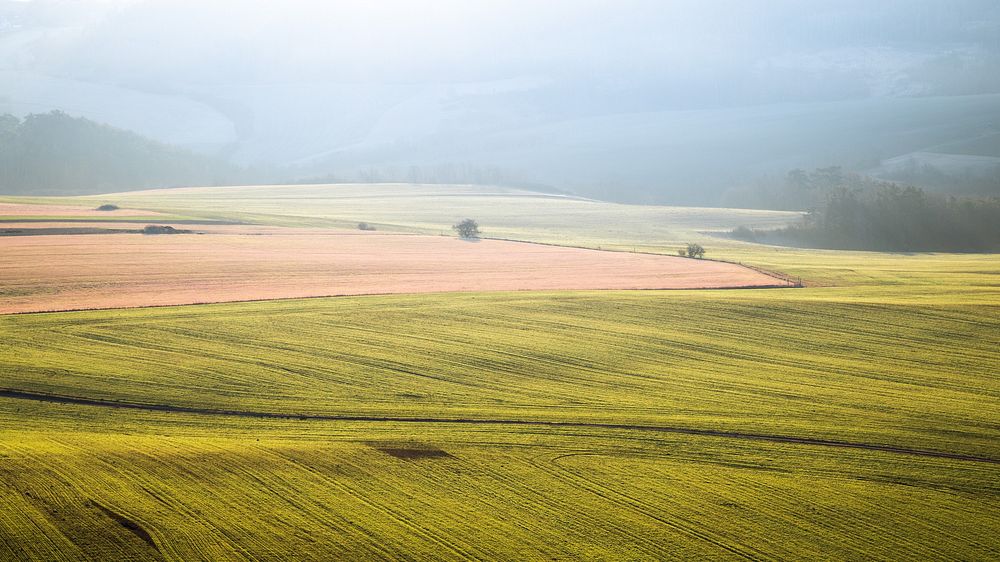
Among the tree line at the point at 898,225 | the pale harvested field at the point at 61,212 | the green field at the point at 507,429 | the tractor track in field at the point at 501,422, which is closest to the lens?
the green field at the point at 507,429

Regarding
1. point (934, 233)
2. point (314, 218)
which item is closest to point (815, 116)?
point (934, 233)

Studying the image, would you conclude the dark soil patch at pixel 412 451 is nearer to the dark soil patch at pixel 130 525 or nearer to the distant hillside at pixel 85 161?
the dark soil patch at pixel 130 525

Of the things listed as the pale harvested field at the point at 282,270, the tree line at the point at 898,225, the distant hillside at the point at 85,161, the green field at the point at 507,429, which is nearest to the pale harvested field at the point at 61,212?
the pale harvested field at the point at 282,270

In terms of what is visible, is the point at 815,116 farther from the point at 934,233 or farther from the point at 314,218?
the point at 314,218

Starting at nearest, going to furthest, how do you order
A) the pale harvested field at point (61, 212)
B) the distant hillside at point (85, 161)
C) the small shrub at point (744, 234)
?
1. the pale harvested field at point (61, 212)
2. the small shrub at point (744, 234)
3. the distant hillside at point (85, 161)

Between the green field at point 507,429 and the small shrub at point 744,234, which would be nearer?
the green field at point 507,429

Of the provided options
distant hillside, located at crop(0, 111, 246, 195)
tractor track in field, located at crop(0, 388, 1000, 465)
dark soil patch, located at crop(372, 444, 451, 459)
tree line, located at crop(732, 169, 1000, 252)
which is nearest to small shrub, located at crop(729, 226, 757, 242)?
tree line, located at crop(732, 169, 1000, 252)

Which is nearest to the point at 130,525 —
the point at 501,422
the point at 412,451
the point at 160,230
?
the point at 412,451
